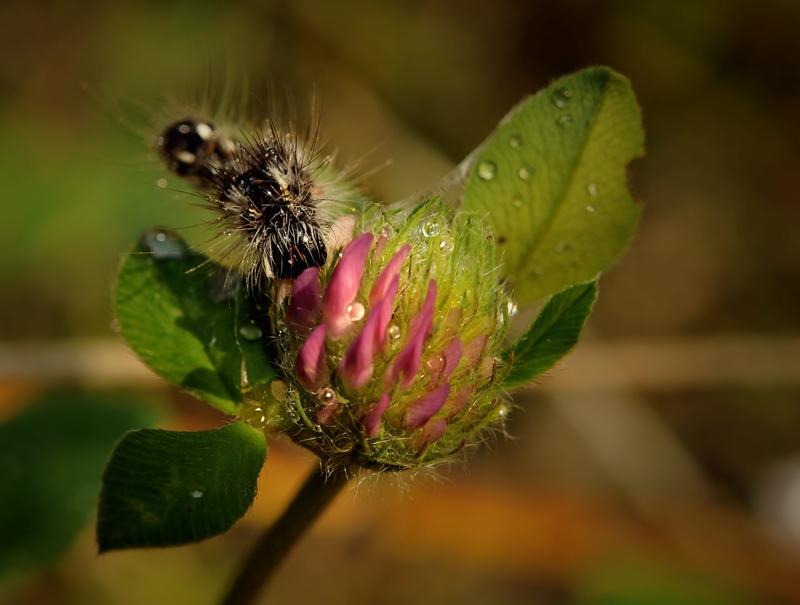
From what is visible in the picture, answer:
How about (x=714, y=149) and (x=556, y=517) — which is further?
(x=714, y=149)

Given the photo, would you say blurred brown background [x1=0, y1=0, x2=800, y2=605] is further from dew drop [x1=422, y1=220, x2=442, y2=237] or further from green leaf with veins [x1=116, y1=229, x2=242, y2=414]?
dew drop [x1=422, y1=220, x2=442, y2=237]

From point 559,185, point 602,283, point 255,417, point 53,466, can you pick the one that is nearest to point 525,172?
point 559,185

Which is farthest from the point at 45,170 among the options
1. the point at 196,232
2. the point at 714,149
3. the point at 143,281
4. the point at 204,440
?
the point at 714,149

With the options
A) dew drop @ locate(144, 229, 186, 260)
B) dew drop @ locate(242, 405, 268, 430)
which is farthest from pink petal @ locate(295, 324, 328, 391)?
dew drop @ locate(144, 229, 186, 260)

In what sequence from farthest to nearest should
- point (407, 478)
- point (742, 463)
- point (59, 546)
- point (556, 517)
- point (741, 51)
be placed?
point (741, 51) < point (742, 463) < point (556, 517) < point (59, 546) < point (407, 478)

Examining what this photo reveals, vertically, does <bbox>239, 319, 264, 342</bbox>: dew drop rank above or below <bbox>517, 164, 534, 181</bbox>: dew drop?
below

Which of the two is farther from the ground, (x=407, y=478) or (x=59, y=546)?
(x=407, y=478)

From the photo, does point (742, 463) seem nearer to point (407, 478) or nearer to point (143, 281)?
point (407, 478)

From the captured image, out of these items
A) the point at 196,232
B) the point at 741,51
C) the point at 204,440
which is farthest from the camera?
the point at 741,51
